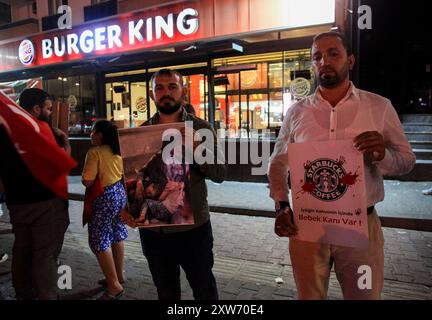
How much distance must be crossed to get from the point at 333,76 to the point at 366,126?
0.36 m

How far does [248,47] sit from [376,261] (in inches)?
367

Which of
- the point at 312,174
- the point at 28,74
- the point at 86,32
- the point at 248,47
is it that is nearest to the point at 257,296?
the point at 312,174

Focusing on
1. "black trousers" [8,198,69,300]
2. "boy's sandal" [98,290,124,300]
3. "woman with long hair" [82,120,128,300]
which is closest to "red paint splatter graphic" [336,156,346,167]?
"black trousers" [8,198,69,300]

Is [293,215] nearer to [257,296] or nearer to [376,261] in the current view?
[376,261]

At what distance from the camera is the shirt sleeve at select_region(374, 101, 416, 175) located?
2.18 metres

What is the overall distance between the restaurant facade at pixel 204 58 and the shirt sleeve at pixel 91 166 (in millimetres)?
4235

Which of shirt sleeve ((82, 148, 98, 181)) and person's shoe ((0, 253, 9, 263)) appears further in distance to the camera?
person's shoe ((0, 253, 9, 263))

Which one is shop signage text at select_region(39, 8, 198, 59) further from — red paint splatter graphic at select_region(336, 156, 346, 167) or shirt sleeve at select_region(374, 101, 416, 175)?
red paint splatter graphic at select_region(336, 156, 346, 167)

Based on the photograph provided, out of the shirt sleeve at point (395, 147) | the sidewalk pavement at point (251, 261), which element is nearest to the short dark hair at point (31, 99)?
the sidewalk pavement at point (251, 261)

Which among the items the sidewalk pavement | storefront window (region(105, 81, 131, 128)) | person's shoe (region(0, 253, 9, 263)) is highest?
storefront window (region(105, 81, 131, 128))

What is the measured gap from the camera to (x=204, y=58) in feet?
37.1

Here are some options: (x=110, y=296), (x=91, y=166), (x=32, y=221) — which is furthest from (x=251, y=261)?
(x=32, y=221)

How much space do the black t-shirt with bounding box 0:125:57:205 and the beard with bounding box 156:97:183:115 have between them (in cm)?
103

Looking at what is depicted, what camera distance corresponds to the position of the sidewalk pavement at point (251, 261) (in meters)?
4.16
